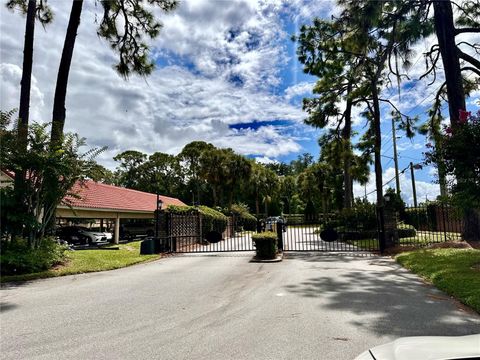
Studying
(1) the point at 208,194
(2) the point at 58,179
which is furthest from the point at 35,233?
(1) the point at 208,194

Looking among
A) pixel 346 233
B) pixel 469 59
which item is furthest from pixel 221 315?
pixel 346 233

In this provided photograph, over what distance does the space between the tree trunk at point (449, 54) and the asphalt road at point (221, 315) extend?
8.49 metres

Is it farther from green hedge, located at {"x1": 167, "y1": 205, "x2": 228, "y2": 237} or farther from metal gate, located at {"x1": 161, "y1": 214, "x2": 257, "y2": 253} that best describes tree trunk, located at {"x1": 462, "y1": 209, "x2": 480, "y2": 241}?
green hedge, located at {"x1": 167, "y1": 205, "x2": 228, "y2": 237}

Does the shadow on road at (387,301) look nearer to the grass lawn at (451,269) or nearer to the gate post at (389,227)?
the grass lawn at (451,269)

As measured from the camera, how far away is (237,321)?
6.07 meters

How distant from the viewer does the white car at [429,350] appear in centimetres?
204

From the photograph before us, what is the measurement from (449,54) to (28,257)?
55.9 feet

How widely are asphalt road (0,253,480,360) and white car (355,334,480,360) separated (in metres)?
2.35

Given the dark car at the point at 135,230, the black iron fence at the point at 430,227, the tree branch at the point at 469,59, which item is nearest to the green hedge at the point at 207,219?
the dark car at the point at 135,230

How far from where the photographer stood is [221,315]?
21.2 feet

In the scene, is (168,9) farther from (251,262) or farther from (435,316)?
(435,316)

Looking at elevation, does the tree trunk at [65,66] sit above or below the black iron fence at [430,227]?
above

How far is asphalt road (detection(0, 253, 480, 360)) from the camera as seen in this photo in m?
4.88

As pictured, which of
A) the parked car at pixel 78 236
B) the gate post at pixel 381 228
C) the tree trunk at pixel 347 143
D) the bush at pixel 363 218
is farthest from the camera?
the parked car at pixel 78 236
